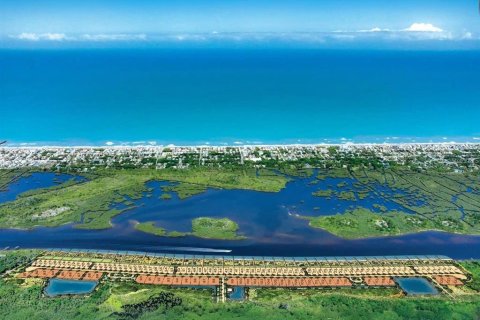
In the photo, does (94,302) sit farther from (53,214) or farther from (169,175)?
(169,175)

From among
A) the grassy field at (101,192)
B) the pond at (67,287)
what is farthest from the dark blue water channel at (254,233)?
the pond at (67,287)

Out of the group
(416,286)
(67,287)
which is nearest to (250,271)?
(416,286)

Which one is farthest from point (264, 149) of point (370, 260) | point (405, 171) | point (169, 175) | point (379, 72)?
point (379, 72)

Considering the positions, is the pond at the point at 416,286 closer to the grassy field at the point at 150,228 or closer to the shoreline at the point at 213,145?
the grassy field at the point at 150,228

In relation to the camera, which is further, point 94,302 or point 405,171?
point 405,171

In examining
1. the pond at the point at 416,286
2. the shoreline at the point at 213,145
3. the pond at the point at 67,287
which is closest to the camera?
the pond at the point at 67,287

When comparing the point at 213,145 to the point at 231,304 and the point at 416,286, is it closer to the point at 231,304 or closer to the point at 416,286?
the point at 231,304
